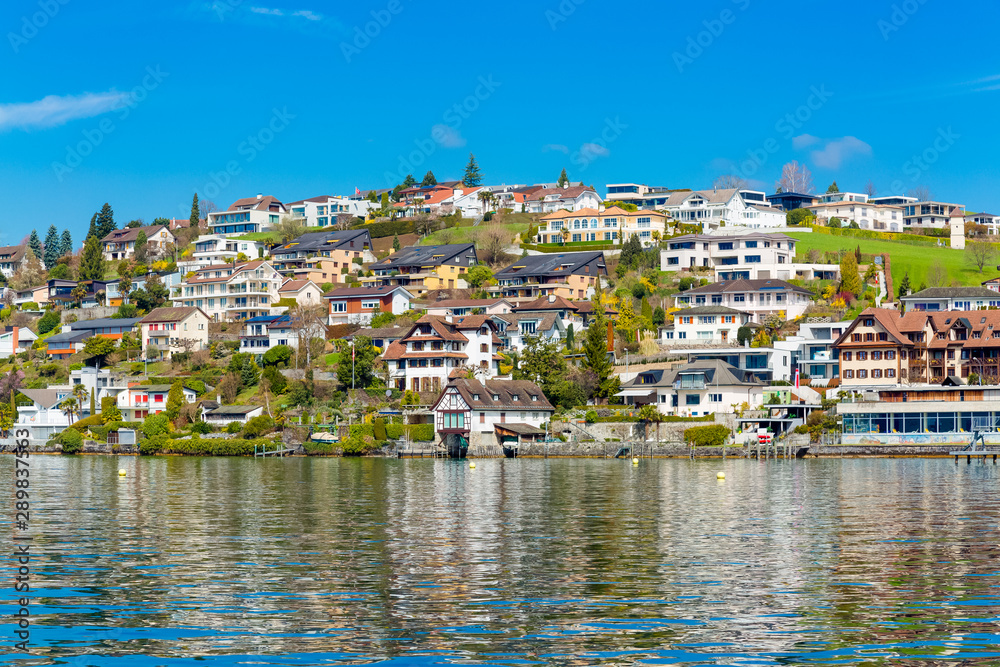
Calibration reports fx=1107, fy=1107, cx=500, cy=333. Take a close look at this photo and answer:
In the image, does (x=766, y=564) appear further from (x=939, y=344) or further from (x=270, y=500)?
(x=939, y=344)

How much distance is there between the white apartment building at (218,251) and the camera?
16210 cm

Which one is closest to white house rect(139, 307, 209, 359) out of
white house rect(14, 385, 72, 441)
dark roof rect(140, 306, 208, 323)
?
dark roof rect(140, 306, 208, 323)

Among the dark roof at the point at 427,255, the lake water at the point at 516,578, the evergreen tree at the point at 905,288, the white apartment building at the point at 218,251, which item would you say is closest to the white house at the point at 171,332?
the dark roof at the point at 427,255

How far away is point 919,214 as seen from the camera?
17562cm

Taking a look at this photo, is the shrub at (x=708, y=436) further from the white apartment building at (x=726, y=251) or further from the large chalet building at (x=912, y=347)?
the white apartment building at (x=726, y=251)

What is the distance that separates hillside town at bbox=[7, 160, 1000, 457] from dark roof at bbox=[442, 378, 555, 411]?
20 centimetres

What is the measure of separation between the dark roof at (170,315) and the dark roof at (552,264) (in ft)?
122

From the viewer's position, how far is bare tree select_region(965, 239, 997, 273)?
135m

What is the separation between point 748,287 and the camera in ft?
390

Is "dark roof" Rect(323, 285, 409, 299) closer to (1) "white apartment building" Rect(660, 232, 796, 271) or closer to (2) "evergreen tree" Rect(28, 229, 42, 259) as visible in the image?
(1) "white apartment building" Rect(660, 232, 796, 271)

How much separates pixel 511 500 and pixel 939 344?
66.1m

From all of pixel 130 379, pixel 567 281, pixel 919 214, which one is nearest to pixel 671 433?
pixel 567 281

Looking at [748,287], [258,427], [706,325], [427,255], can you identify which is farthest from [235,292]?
[748,287]

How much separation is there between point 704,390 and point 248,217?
111 meters
